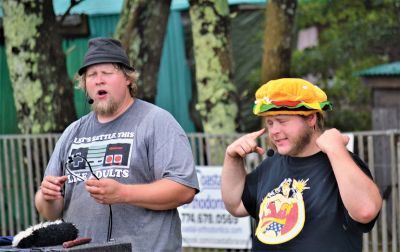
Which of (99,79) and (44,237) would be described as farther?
(99,79)

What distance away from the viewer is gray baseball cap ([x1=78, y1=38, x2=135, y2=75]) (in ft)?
14.9

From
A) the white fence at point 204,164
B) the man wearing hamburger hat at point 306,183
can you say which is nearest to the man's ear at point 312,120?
the man wearing hamburger hat at point 306,183

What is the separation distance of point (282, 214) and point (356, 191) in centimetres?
38

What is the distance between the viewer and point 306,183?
13.0 feet

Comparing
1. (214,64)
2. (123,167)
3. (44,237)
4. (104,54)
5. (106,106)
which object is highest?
(214,64)

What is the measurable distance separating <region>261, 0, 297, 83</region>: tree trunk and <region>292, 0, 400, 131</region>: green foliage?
246 cm

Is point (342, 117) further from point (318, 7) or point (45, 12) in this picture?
point (45, 12)

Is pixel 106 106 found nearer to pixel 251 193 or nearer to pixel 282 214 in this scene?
pixel 251 193

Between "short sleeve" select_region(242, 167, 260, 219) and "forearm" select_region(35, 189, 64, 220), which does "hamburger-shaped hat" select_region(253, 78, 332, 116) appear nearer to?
"short sleeve" select_region(242, 167, 260, 219)

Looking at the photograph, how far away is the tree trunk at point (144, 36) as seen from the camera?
1002 centimetres

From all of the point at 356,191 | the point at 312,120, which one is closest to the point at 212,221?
the point at 312,120

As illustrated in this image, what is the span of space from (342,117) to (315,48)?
3.32 ft

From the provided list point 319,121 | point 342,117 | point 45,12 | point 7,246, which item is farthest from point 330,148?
point 342,117

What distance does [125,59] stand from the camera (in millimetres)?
4605
